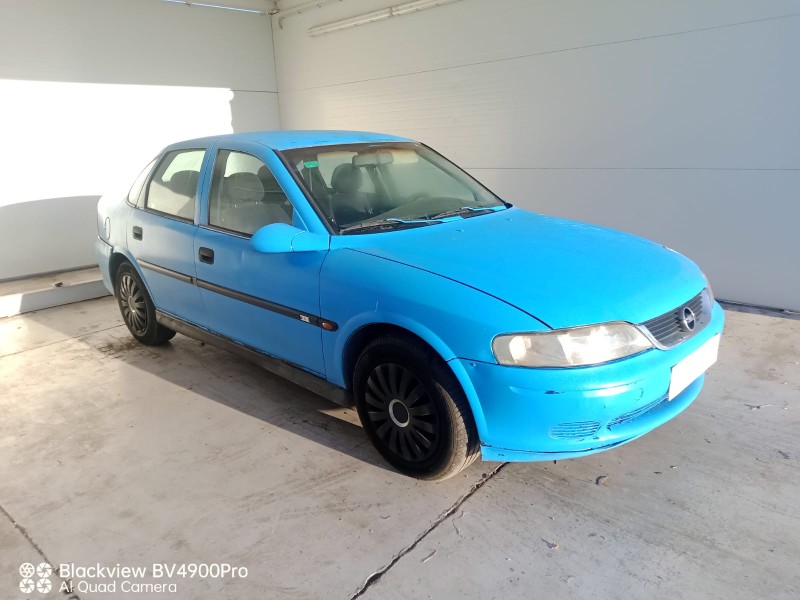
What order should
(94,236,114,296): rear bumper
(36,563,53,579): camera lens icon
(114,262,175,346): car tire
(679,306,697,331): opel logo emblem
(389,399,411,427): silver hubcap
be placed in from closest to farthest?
1. (36,563,53,579): camera lens icon
2. (679,306,697,331): opel logo emblem
3. (389,399,411,427): silver hubcap
4. (114,262,175,346): car tire
5. (94,236,114,296): rear bumper

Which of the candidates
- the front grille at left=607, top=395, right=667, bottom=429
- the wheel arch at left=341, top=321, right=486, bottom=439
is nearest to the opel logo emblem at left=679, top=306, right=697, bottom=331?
the front grille at left=607, top=395, right=667, bottom=429

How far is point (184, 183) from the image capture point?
12.5 ft

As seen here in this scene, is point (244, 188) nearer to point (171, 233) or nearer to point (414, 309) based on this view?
point (171, 233)

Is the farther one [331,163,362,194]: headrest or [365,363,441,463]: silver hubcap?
[331,163,362,194]: headrest

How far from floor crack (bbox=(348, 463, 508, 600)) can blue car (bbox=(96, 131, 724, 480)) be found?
0.47 ft

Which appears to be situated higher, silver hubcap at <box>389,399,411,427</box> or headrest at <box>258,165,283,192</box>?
headrest at <box>258,165,283,192</box>

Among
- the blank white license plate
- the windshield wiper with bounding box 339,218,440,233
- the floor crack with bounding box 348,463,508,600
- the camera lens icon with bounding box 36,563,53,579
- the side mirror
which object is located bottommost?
the camera lens icon with bounding box 36,563,53,579

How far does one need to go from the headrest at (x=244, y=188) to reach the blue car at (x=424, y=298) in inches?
0.5

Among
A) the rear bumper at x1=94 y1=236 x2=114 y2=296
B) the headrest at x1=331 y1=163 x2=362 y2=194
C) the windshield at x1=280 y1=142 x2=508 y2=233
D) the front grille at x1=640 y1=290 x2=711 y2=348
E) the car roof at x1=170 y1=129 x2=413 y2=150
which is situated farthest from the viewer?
the rear bumper at x1=94 y1=236 x2=114 y2=296

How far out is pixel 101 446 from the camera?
314cm

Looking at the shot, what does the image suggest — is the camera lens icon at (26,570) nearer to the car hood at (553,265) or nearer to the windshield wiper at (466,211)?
the car hood at (553,265)

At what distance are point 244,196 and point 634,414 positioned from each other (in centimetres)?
233

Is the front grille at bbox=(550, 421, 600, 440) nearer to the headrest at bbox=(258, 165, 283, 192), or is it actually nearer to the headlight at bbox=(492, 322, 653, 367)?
the headlight at bbox=(492, 322, 653, 367)

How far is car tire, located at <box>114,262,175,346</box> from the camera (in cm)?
429
